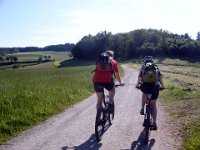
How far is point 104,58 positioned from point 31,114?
4719 mm

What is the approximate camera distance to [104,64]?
366 inches

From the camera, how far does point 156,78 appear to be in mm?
8727

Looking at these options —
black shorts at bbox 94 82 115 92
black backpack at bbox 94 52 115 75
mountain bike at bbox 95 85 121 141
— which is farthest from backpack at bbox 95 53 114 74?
mountain bike at bbox 95 85 121 141

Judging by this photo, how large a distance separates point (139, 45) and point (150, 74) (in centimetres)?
10833

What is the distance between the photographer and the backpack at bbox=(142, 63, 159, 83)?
8.68 metres

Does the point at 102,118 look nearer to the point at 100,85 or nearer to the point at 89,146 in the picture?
the point at 100,85

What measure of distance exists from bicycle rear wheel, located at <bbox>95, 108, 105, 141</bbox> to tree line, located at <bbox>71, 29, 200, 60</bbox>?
93.8 m

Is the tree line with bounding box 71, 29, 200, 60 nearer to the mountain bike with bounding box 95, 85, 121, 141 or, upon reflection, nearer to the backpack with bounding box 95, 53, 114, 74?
the mountain bike with bounding box 95, 85, 121, 141

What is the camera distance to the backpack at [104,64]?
9266 mm

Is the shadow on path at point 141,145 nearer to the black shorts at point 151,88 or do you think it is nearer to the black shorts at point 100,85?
the black shorts at point 151,88

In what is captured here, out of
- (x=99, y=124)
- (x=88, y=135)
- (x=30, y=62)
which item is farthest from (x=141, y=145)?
(x=30, y=62)

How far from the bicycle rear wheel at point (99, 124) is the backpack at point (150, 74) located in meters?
1.62

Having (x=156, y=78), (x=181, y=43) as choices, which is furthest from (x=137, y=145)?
(x=181, y=43)

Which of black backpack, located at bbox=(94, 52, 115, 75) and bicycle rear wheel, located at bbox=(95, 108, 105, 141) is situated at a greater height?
black backpack, located at bbox=(94, 52, 115, 75)
